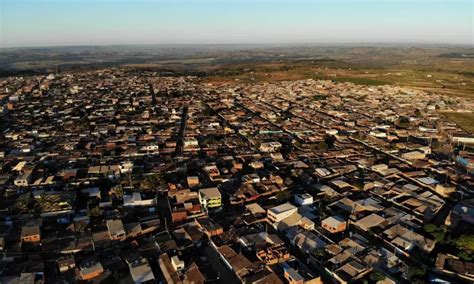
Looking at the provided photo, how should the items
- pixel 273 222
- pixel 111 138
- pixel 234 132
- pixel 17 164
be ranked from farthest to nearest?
pixel 234 132, pixel 111 138, pixel 17 164, pixel 273 222

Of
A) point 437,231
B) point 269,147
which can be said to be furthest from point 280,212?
point 269,147

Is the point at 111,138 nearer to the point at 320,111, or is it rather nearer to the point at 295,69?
the point at 320,111

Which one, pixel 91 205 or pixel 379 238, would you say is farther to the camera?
pixel 91 205

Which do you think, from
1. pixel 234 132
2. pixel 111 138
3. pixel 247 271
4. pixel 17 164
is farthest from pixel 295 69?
pixel 247 271

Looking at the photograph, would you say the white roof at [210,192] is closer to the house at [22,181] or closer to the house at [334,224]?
the house at [334,224]

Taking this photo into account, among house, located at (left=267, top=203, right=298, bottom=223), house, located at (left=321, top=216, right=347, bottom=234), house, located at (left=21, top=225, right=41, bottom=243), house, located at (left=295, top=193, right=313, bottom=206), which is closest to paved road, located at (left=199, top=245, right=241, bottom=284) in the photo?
house, located at (left=267, top=203, right=298, bottom=223)

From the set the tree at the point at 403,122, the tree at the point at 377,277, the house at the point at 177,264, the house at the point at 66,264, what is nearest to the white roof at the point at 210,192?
the house at the point at 177,264

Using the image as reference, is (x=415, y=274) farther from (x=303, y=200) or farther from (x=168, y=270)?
(x=168, y=270)
